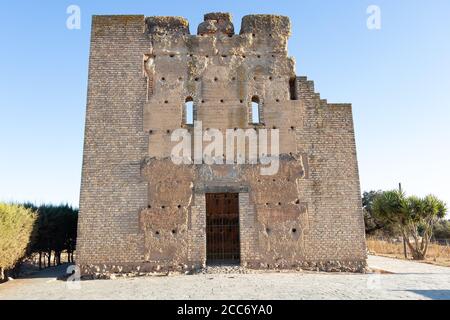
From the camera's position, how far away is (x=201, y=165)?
12031 millimetres

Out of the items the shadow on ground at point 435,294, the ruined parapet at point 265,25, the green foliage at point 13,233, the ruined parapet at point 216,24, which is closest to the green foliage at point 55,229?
the green foliage at point 13,233

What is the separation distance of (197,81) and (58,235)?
8.50 meters

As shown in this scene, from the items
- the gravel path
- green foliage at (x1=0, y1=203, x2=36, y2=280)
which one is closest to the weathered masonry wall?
the gravel path

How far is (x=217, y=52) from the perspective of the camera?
12836mm

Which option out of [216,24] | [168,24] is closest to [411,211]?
[216,24]

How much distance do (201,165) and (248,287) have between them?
4603 mm

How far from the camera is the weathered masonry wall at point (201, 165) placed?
1162cm

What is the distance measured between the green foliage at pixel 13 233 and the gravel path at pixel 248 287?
73 centimetres

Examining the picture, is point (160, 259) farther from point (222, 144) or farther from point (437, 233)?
point (437, 233)

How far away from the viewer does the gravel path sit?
767 cm

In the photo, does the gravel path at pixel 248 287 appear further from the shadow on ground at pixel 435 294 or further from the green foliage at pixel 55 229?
the green foliage at pixel 55 229

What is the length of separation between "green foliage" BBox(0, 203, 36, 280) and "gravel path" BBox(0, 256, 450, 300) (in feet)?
2.40

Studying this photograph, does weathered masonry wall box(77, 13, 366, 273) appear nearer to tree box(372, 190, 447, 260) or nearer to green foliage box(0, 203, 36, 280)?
green foliage box(0, 203, 36, 280)

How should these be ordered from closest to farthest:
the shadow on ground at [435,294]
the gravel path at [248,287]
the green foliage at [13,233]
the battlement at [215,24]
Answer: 1. the shadow on ground at [435,294]
2. the gravel path at [248,287]
3. the green foliage at [13,233]
4. the battlement at [215,24]
